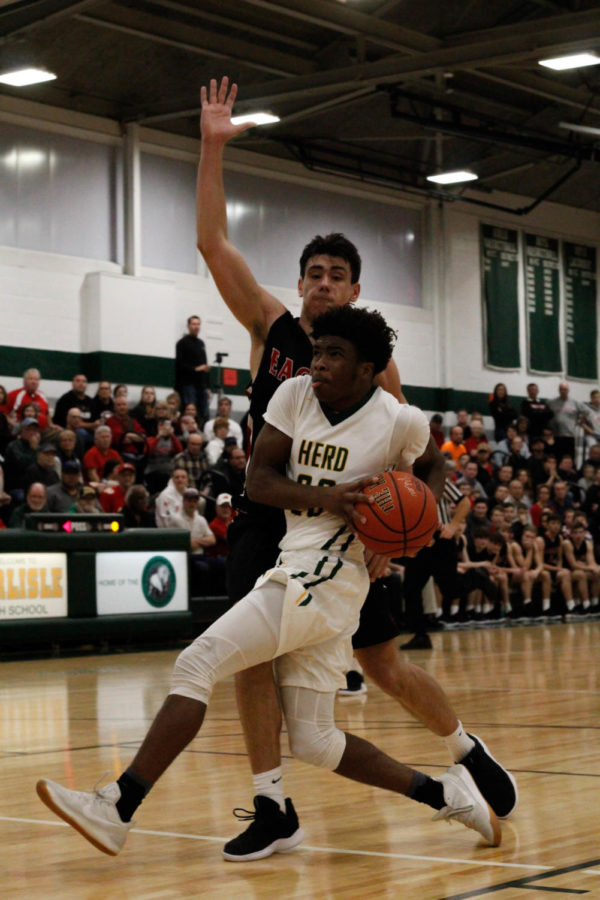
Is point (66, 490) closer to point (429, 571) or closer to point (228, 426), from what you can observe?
point (429, 571)

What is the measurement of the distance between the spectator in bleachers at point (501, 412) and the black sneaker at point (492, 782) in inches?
785

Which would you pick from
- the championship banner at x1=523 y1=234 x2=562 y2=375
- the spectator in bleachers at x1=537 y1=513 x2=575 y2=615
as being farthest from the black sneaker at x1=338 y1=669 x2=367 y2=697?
the championship banner at x1=523 y1=234 x2=562 y2=375

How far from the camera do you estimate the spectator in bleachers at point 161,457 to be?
52.4 ft

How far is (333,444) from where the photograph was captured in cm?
402

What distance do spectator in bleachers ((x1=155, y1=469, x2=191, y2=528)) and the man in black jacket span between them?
5.34 meters

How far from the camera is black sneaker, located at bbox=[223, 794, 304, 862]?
3.86m

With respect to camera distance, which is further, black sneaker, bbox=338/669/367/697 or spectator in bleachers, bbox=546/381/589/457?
spectator in bleachers, bbox=546/381/589/457

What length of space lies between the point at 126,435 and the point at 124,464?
60.0 inches

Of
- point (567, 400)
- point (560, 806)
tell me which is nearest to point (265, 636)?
point (560, 806)

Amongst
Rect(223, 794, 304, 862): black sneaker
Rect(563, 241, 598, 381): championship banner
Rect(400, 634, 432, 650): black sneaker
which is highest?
Rect(563, 241, 598, 381): championship banner

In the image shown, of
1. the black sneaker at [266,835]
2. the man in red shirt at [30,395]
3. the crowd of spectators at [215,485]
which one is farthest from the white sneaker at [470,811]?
the man in red shirt at [30,395]

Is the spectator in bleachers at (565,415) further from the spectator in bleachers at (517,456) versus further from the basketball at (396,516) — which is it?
the basketball at (396,516)

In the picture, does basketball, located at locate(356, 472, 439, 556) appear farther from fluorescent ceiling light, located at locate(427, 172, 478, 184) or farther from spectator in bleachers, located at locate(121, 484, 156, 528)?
fluorescent ceiling light, located at locate(427, 172, 478, 184)

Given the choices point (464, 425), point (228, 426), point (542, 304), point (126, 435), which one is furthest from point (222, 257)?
point (542, 304)
